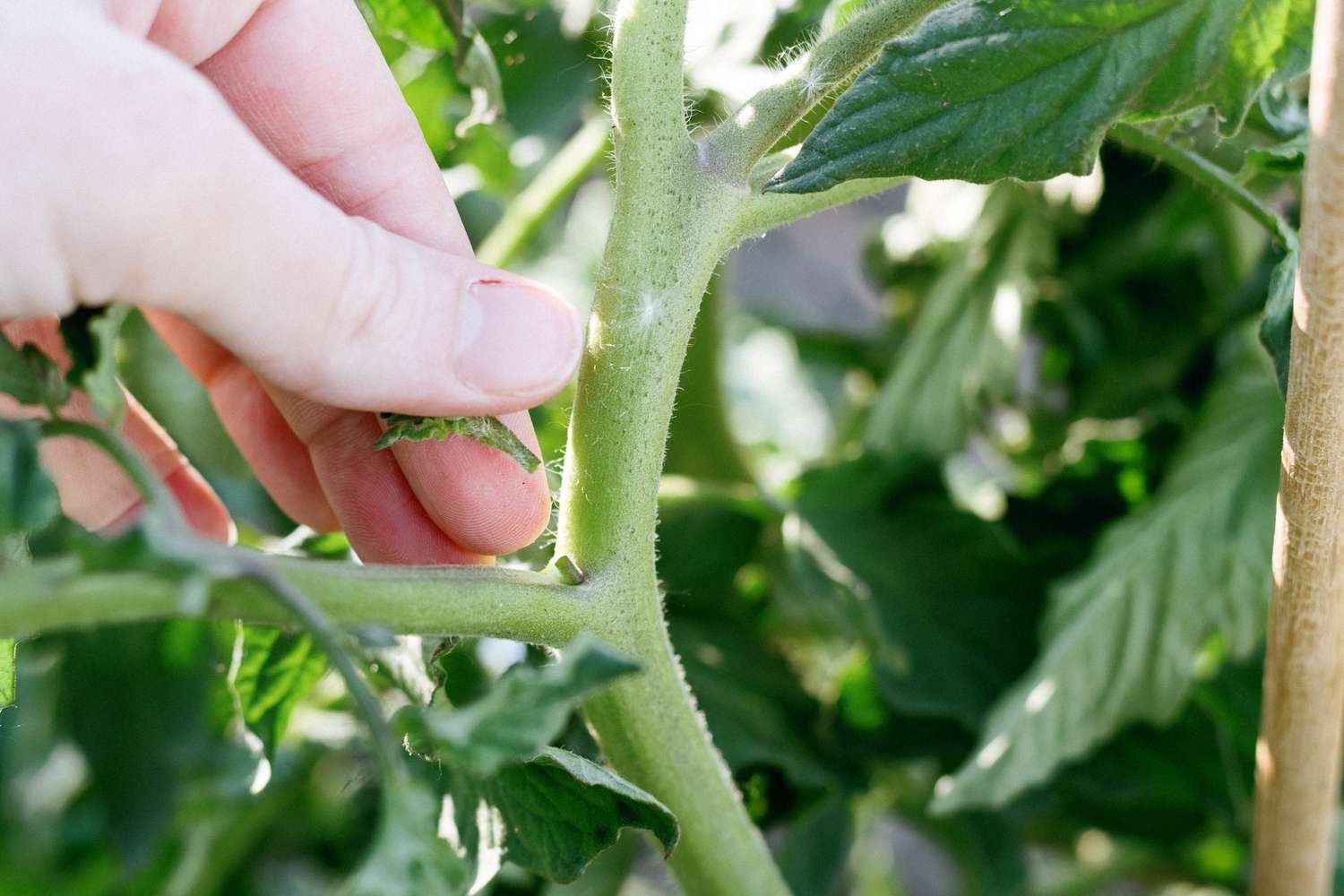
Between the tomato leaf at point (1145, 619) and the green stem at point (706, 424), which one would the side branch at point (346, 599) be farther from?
the green stem at point (706, 424)

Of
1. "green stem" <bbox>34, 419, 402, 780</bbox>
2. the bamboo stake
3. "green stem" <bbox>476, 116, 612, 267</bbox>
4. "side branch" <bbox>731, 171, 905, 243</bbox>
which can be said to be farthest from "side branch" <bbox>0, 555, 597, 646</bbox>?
"green stem" <bbox>476, 116, 612, 267</bbox>

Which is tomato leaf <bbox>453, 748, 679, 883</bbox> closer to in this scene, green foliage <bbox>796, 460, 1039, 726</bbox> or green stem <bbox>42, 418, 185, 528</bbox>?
green stem <bbox>42, 418, 185, 528</bbox>

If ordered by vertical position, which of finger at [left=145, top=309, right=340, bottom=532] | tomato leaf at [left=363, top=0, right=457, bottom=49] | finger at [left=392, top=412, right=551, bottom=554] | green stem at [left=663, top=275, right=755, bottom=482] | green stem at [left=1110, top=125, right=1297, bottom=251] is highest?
green stem at [left=1110, top=125, right=1297, bottom=251]

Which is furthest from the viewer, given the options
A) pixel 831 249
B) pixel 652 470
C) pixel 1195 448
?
pixel 831 249

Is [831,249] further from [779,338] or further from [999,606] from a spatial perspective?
[999,606]

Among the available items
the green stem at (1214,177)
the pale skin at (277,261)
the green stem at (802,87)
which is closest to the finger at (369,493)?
the pale skin at (277,261)

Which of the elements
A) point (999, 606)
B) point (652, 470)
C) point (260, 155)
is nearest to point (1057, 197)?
point (999, 606)
